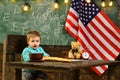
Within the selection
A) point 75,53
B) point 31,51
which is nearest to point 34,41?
point 31,51

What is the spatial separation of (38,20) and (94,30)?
119 cm

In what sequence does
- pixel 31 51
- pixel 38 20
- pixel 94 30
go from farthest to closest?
pixel 38 20
pixel 94 30
pixel 31 51

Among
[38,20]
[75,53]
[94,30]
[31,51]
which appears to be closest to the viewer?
[31,51]

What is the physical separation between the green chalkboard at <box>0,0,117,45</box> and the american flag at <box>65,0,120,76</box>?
0.56ft

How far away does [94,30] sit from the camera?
6340mm

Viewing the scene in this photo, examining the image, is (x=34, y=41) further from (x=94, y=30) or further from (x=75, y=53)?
(x=94, y=30)

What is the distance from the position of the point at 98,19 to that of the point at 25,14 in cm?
153

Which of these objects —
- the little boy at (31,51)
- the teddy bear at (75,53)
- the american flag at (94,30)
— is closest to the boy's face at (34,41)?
the little boy at (31,51)

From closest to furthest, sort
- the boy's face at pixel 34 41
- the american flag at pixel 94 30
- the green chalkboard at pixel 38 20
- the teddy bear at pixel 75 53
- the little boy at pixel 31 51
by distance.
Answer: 1. the little boy at pixel 31 51
2. the boy's face at pixel 34 41
3. the teddy bear at pixel 75 53
4. the american flag at pixel 94 30
5. the green chalkboard at pixel 38 20

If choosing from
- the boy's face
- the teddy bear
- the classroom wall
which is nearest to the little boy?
the boy's face

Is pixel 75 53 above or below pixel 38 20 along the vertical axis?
below

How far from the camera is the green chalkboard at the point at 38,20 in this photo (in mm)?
6457

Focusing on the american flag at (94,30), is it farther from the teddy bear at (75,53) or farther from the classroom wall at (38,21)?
the teddy bear at (75,53)

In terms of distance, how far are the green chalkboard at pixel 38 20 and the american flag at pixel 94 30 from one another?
0.17 m
